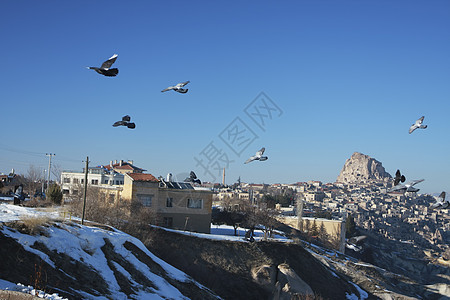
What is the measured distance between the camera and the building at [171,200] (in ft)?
146

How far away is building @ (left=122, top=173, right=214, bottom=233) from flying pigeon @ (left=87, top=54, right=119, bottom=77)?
2874 centimetres

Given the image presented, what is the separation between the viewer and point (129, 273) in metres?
22.0

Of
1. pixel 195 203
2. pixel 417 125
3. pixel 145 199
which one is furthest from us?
pixel 195 203

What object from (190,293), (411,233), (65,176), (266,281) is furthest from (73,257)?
(411,233)

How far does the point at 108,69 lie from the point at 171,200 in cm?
3178

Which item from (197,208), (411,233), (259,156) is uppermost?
(259,156)

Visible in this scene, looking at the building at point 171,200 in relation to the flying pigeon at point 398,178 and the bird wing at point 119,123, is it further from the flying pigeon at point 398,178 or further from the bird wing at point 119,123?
the flying pigeon at point 398,178

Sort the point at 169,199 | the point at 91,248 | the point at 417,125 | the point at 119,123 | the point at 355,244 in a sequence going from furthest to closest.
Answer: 1. the point at 355,244
2. the point at 169,199
3. the point at 91,248
4. the point at 417,125
5. the point at 119,123

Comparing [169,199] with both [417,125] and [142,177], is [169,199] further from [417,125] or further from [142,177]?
[417,125]

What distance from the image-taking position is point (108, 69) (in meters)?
15.9

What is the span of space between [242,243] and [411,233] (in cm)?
15088

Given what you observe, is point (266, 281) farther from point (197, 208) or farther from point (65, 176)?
point (65, 176)

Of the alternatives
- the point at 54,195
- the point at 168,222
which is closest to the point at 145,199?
the point at 168,222

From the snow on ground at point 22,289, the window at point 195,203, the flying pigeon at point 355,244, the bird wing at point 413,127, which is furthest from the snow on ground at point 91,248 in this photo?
the flying pigeon at point 355,244
